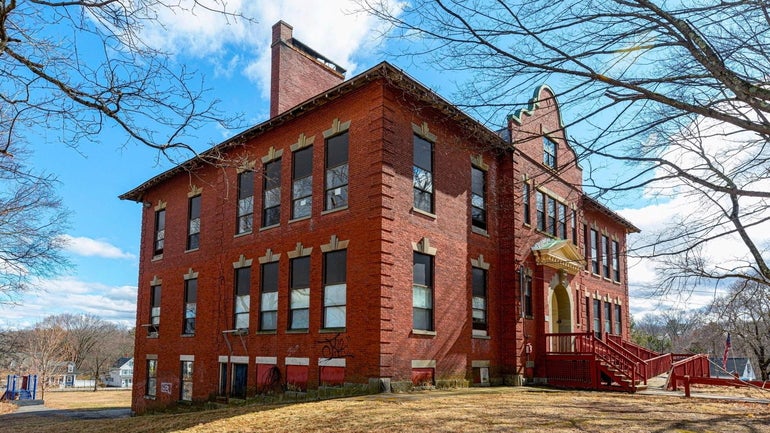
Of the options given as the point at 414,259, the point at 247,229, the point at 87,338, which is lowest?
the point at 87,338

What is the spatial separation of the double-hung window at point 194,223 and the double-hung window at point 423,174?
1105cm

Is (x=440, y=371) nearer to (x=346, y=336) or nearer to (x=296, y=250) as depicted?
(x=346, y=336)

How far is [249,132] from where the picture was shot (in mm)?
22156

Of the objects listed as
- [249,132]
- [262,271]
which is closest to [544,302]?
[262,271]

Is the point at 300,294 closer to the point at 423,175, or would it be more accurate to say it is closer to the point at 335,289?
the point at 335,289

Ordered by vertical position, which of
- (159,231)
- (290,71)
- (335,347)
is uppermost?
(290,71)

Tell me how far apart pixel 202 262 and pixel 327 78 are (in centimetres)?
1002

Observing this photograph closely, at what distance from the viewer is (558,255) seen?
23.8 metres

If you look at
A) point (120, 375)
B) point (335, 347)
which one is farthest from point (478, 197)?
point (120, 375)

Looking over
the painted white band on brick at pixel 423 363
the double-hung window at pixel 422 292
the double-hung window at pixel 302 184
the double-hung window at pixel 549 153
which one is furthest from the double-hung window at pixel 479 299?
the double-hung window at pixel 549 153

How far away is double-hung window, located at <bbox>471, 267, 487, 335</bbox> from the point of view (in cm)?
2012

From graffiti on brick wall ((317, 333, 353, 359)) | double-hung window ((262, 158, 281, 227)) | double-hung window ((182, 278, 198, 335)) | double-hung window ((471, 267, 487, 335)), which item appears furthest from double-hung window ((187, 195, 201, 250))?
double-hung window ((471, 267, 487, 335))

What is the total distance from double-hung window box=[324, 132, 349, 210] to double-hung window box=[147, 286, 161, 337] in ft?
42.6

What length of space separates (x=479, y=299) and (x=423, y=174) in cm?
499
